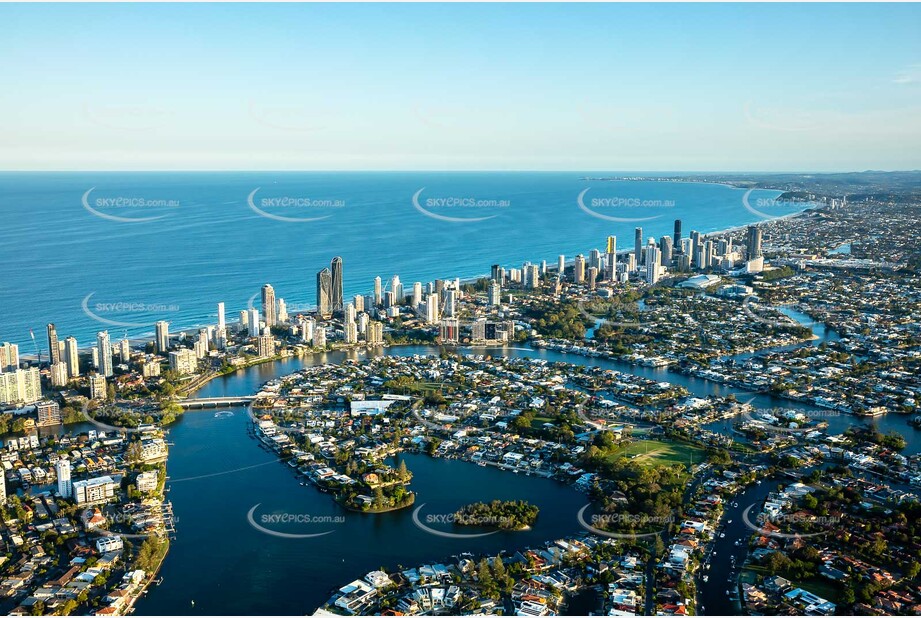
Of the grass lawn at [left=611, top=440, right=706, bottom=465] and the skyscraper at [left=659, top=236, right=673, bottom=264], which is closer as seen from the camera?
the grass lawn at [left=611, top=440, right=706, bottom=465]

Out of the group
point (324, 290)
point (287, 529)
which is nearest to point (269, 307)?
point (324, 290)

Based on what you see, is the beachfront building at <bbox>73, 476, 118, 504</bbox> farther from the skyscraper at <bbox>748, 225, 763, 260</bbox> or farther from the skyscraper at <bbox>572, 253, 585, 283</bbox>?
the skyscraper at <bbox>748, 225, 763, 260</bbox>

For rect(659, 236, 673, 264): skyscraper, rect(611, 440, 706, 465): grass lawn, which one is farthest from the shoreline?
rect(611, 440, 706, 465): grass lawn

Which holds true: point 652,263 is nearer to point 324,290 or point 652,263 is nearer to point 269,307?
point 324,290

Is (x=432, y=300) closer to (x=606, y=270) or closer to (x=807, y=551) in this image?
(x=606, y=270)

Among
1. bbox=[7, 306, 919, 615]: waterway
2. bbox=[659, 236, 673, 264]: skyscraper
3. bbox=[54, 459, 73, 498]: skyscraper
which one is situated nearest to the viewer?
bbox=[7, 306, 919, 615]: waterway

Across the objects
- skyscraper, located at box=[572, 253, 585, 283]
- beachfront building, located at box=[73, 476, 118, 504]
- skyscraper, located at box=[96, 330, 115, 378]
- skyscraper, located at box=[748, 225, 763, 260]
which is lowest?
beachfront building, located at box=[73, 476, 118, 504]

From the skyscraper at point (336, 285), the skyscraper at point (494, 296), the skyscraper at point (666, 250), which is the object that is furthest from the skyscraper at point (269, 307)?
the skyscraper at point (666, 250)
